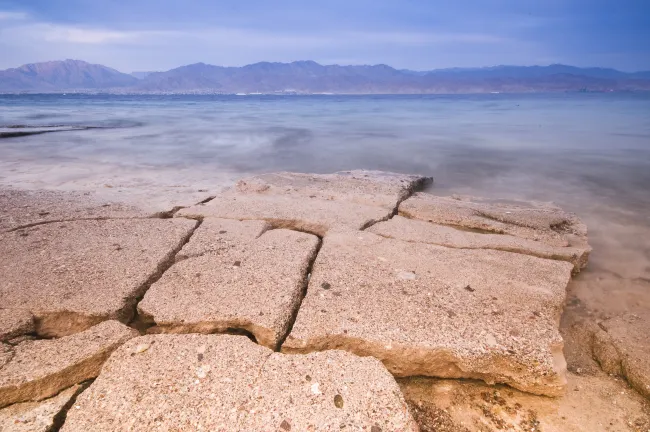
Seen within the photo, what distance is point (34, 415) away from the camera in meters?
1.45

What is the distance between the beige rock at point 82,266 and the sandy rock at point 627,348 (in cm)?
242

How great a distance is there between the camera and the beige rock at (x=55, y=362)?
59.4 inches

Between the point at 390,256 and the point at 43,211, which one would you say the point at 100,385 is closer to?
the point at 390,256

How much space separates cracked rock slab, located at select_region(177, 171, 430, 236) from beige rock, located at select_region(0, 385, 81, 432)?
1.94 meters

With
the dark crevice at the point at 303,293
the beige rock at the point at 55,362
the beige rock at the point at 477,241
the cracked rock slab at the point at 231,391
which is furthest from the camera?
the beige rock at the point at 477,241

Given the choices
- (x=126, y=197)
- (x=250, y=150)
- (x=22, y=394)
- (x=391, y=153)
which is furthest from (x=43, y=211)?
(x=391, y=153)

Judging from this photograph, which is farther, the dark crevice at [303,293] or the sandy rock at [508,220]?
the sandy rock at [508,220]

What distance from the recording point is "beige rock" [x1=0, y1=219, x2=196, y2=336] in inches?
77.5

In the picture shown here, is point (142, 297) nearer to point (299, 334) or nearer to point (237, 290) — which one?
point (237, 290)

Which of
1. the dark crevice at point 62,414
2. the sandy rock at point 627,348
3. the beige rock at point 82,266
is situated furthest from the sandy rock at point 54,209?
the sandy rock at point 627,348

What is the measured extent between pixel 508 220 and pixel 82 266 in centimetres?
339

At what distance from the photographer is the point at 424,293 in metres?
2.12

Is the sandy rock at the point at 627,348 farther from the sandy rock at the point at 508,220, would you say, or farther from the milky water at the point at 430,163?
the sandy rock at the point at 508,220

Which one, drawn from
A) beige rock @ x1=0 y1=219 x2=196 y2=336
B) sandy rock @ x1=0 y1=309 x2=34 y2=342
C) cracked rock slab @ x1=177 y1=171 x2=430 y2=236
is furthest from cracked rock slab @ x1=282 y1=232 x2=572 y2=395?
sandy rock @ x1=0 y1=309 x2=34 y2=342
